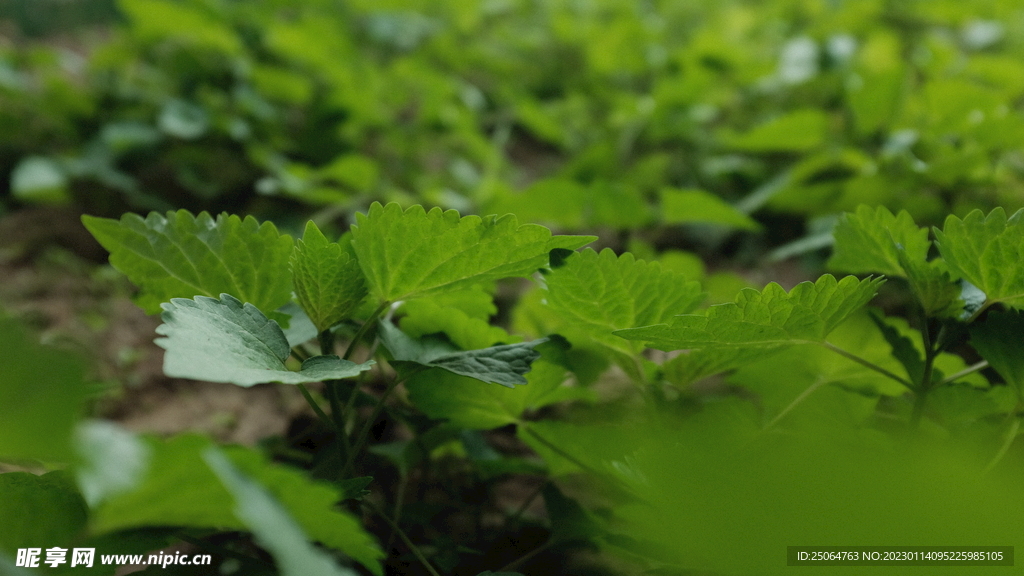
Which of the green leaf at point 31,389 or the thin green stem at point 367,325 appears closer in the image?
the green leaf at point 31,389

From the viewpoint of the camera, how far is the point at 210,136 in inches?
51.6

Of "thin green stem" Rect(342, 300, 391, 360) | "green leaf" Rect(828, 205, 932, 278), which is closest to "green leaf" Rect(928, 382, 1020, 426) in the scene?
"green leaf" Rect(828, 205, 932, 278)

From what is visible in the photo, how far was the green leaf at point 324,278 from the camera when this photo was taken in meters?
0.46

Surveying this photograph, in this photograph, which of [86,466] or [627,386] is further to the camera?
[627,386]

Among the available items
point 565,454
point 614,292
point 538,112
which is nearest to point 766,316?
point 614,292

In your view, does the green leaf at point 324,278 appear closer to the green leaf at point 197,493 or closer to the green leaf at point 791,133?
the green leaf at point 197,493

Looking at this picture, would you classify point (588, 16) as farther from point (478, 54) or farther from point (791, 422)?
point (791, 422)

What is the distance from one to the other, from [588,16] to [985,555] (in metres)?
1.69

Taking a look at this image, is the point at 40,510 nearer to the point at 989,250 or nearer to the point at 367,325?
the point at 367,325

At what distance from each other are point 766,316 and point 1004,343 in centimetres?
21

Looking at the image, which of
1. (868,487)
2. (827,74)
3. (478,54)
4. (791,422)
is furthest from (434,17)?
(868,487)

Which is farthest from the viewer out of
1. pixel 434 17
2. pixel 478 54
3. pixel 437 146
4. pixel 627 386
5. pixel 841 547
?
pixel 434 17

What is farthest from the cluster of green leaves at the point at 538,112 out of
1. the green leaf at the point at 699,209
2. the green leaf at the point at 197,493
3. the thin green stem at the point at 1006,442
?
the green leaf at the point at 197,493

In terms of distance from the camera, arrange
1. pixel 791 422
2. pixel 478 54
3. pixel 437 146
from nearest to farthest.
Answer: pixel 791 422, pixel 437 146, pixel 478 54
